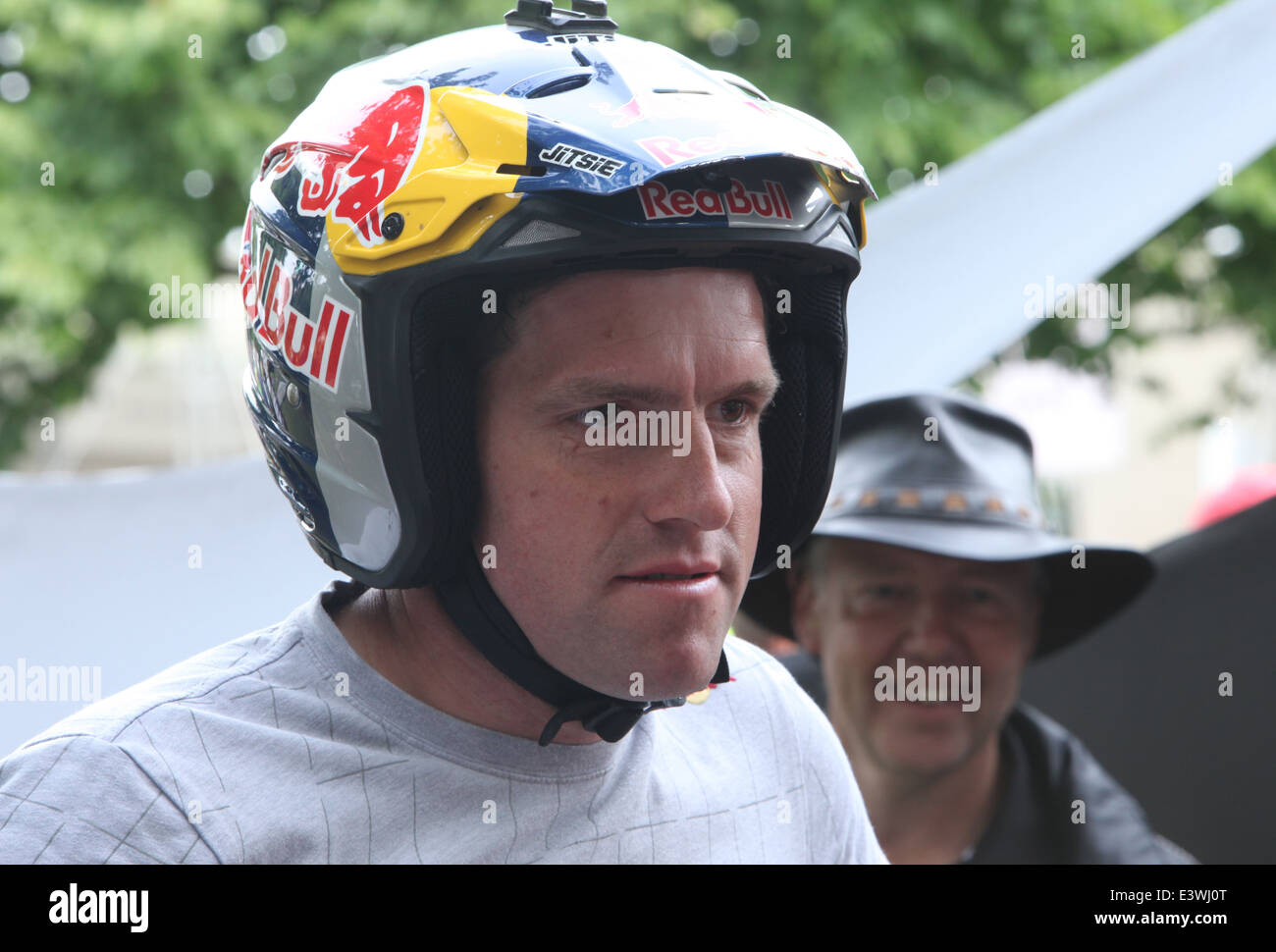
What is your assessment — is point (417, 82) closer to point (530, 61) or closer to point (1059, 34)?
point (530, 61)

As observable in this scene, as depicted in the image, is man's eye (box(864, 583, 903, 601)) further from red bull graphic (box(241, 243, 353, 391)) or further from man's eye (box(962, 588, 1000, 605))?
red bull graphic (box(241, 243, 353, 391))

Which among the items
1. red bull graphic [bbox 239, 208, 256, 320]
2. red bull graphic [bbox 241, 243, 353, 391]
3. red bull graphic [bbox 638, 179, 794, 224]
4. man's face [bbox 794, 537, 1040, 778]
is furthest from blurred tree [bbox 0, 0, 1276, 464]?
red bull graphic [bbox 638, 179, 794, 224]

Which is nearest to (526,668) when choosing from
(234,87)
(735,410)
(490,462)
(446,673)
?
(446,673)

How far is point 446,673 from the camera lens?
1.31m

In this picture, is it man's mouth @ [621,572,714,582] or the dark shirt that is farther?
the dark shirt

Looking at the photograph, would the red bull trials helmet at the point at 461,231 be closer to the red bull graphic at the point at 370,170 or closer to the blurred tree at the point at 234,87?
the red bull graphic at the point at 370,170

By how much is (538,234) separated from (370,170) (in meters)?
0.20

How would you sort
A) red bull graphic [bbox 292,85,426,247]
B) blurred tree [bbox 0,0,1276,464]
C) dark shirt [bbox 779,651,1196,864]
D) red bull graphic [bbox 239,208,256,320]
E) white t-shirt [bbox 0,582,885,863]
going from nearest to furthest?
white t-shirt [bbox 0,582,885,863] → red bull graphic [bbox 292,85,426,247] → red bull graphic [bbox 239,208,256,320] → dark shirt [bbox 779,651,1196,864] → blurred tree [bbox 0,0,1276,464]

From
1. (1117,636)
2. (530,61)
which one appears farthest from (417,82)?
(1117,636)

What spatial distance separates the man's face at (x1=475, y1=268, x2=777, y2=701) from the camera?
121 cm

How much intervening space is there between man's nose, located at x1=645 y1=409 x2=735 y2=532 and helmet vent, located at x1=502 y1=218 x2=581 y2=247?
19 cm

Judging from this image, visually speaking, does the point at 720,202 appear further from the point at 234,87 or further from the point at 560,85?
the point at 234,87

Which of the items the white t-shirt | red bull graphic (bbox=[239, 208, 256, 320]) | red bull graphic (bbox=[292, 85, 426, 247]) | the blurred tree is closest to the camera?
the white t-shirt

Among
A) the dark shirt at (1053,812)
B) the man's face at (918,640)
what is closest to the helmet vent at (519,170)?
the man's face at (918,640)
